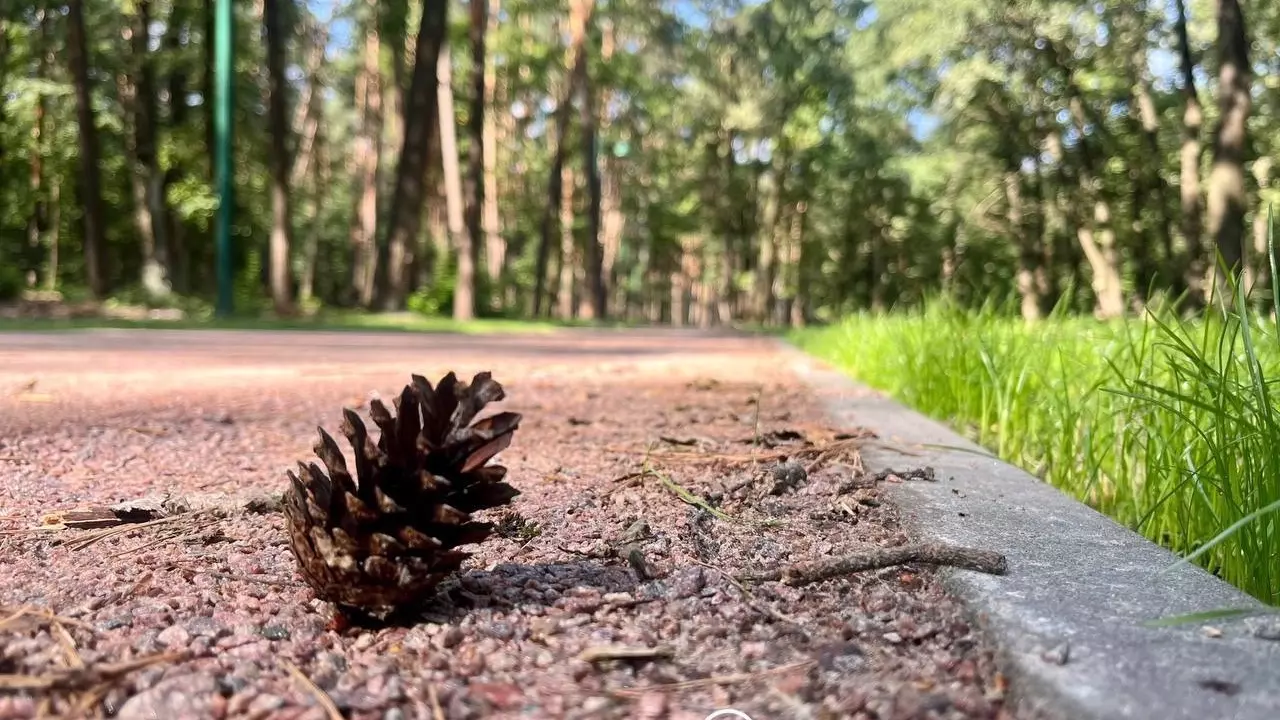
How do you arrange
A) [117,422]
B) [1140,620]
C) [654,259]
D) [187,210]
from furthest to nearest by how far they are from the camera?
[654,259] → [187,210] → [117,422] → [1140,620]

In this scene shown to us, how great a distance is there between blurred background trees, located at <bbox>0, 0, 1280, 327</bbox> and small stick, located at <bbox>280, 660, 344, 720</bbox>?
37.4ft

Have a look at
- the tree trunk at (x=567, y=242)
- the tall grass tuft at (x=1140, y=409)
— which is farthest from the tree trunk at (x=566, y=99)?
the tall grass tuft at (x=1140, y=409)

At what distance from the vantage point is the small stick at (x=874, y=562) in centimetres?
124

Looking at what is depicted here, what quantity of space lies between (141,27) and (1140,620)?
922 inches

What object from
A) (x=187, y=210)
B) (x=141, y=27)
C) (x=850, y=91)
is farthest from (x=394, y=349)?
(x=850, y=91)

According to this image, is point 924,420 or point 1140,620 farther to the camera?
point 924,420

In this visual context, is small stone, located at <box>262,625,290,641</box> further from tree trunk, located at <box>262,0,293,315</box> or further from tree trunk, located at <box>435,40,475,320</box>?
tree trunk, located at <box>435,40,475,320</box>

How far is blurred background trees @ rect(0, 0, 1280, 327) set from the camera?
1650cm

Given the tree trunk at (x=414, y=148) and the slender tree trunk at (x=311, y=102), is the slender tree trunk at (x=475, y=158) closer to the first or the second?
the tree trunk at (x=414, y=148)

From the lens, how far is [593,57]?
25.4 m

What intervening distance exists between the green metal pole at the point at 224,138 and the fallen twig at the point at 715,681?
14223 mm

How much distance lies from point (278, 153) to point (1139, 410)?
15.7m

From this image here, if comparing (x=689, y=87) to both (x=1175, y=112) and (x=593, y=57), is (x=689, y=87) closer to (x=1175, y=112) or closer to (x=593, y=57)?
(x=593, y=57)

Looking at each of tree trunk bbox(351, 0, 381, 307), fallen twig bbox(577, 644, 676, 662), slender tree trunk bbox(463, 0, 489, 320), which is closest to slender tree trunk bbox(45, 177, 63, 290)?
tree trunk bbox(351, 0, 381, 307)
